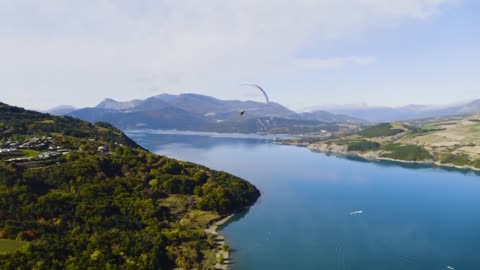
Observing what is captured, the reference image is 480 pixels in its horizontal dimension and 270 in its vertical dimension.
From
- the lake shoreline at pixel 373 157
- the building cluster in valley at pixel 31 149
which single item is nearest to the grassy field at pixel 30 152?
the building cluster in valley at pixel 31 149

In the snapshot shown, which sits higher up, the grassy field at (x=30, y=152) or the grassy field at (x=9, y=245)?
the grassy field at (x=30, y=152)

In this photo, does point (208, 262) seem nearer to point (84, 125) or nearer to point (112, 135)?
point (112, 135)

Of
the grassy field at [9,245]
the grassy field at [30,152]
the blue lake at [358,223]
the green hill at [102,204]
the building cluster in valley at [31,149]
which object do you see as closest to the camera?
the grassy field at [9,245]

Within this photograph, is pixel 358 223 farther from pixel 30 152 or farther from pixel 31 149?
pixel 31 149

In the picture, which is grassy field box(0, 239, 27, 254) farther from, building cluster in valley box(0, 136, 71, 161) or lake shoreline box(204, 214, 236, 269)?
building cluster in valley box(0, 136, 71, 161)

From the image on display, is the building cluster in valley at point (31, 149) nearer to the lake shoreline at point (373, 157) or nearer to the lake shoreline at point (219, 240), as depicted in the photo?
the lake shoreline at point (219, 240)

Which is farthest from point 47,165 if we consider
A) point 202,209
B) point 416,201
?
point 416,201
